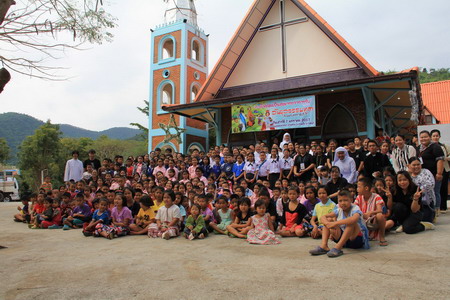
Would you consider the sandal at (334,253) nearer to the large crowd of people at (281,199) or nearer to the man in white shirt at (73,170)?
the large crowd of people at (281,199)

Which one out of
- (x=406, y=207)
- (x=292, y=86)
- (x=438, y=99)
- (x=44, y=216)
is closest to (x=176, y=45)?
(x=292, y=86)

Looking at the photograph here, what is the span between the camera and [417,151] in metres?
6.82

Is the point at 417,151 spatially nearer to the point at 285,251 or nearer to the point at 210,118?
the point at 285,251

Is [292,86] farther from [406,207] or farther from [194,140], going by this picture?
[194,140]

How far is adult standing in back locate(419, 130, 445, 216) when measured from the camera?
19.9 ft

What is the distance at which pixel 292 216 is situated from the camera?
19.0ft

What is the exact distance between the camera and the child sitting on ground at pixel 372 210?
4.56 meters

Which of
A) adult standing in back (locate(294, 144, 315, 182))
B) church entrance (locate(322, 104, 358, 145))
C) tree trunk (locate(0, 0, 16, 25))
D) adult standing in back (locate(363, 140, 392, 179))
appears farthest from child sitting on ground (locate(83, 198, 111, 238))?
church entrance (locate(322, 104, 358, 145))

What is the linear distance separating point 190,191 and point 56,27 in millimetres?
4044

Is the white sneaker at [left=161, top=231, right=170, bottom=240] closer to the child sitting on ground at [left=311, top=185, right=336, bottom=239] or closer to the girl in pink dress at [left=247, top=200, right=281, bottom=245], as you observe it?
the girl in pink dress at [left=247, top=200, right=281, bottom=245]

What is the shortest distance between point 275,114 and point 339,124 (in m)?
2.89

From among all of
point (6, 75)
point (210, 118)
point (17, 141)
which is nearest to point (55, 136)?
point (210, 118)

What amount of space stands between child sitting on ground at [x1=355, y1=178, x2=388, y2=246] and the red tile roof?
21.9 m

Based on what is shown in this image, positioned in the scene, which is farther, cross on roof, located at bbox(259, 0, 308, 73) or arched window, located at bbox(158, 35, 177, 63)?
arched window, located at bbox(158, 35, 177, 63)
